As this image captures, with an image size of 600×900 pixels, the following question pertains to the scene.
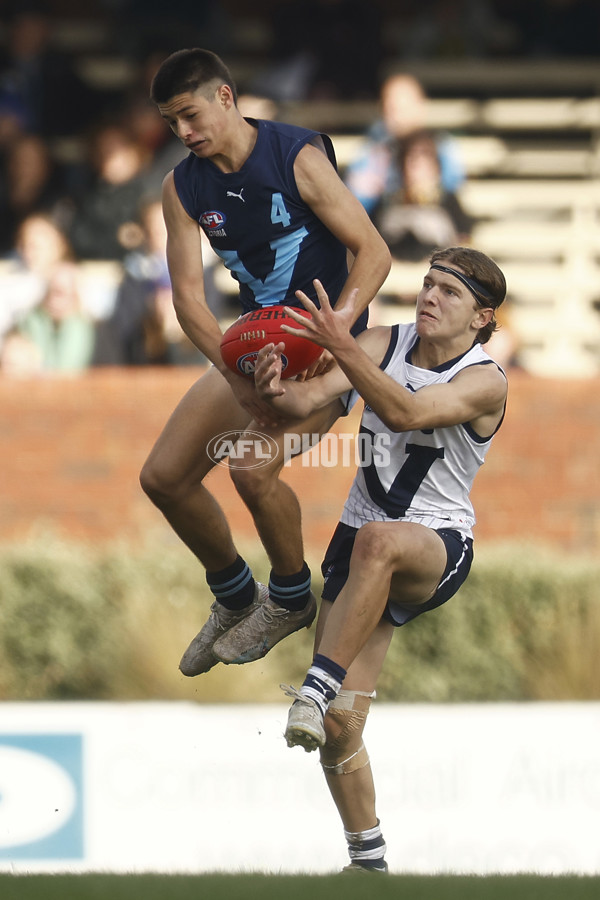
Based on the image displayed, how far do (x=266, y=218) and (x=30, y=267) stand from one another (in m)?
5.98

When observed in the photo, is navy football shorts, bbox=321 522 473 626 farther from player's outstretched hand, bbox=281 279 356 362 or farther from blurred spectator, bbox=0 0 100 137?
blurred spectator, bbox=0 0 100 137

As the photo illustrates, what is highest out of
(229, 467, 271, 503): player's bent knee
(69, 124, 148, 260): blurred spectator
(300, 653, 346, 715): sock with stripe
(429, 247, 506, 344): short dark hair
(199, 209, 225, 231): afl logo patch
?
(69, 124, 148, 260): blurred spectator

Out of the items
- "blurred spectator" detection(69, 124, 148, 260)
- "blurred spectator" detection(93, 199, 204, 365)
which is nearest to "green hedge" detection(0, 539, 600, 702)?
"blurred spectator" detection(93, 199, 204, 365)

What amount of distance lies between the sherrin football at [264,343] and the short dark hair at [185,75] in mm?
830

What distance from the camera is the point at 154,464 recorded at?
18.3ft

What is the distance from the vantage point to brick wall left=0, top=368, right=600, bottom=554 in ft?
33.0

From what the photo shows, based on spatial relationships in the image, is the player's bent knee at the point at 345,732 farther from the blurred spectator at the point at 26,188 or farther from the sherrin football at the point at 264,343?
the blurred spectator at the point at 26,188

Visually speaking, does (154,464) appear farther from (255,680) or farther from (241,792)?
(255,680)

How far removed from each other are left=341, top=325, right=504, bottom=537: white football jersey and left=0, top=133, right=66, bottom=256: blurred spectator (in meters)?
6.74

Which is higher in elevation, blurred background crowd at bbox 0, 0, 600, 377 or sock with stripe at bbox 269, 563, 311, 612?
blurred background crowd at bbox 0, 0, 600, 377

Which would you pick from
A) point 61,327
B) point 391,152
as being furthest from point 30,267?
point 391,152

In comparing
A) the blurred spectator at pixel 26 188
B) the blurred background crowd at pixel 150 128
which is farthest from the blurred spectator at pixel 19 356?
the blurred spectator at pixel 26 188

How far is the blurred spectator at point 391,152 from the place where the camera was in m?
10.7

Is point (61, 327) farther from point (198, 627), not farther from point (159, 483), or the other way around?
point (159, 483)
